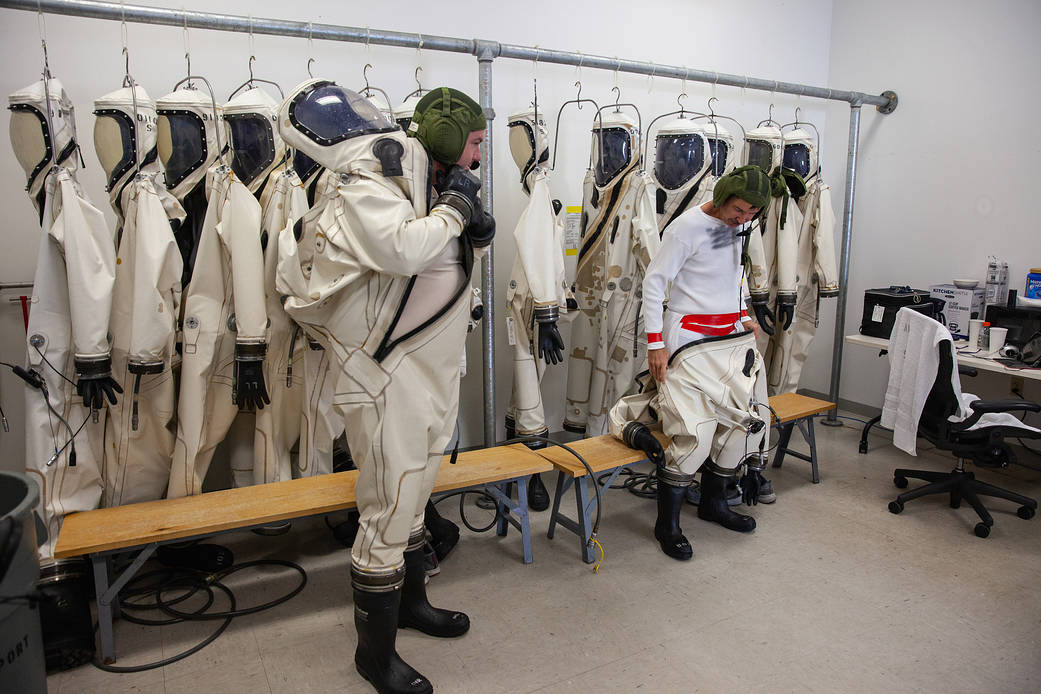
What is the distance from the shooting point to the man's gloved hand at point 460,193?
5.72 ft

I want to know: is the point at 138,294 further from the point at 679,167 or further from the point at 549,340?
the point at 679,167

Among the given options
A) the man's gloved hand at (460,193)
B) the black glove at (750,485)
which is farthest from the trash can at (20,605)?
the black glove at (750,485)

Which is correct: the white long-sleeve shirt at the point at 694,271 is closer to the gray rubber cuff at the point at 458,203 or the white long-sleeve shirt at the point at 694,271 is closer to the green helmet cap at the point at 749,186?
the green helmet cap at the point at 749,186

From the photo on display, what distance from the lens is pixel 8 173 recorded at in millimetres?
2826

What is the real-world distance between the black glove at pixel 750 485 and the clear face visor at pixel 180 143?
2.68 metres

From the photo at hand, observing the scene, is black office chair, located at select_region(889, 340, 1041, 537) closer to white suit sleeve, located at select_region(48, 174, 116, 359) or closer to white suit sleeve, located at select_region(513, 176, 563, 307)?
white suit sleeve, located at select_region(513, 176, 563, 307)

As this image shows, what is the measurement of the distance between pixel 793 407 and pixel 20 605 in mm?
3360

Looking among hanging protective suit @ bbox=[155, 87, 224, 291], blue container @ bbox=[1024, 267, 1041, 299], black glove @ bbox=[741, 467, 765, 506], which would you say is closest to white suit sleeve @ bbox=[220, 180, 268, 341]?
hanging protective suit @ bbox=[155, 87, 224, 291]

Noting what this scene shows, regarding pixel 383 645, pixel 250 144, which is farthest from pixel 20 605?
pixel 250 144

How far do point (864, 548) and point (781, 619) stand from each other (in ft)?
2.53

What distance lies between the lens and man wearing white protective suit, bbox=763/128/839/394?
401 cm

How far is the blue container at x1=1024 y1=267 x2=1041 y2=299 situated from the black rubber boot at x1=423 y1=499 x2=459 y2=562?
335 centimetres

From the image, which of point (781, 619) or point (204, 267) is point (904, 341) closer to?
point (781, 619)

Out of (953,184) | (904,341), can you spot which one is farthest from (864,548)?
(953,184)
